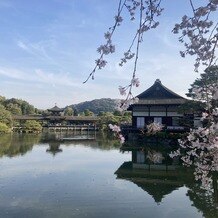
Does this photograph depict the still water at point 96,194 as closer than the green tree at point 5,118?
Yes

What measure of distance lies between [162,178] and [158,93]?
16.8 meters

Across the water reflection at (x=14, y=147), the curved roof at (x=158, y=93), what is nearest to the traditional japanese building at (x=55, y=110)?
the water reflection at (x=14, y=147)

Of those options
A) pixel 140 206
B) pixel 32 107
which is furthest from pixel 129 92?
pixel 32 107

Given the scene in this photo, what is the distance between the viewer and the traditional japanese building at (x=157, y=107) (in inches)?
1141

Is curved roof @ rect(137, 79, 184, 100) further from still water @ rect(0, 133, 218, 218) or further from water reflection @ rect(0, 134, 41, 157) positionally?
still water @ rect(0, 133, 218, 218)

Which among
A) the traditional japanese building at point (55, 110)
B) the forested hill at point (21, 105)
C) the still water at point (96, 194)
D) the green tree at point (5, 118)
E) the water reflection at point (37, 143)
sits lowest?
the still water at point (96, 194)

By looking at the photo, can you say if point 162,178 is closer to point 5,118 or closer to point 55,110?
point 5,118

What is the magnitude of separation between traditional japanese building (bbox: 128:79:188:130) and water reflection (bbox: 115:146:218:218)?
860cm

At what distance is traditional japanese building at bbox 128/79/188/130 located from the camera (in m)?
29.0

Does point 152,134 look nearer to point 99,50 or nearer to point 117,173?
point 117,173

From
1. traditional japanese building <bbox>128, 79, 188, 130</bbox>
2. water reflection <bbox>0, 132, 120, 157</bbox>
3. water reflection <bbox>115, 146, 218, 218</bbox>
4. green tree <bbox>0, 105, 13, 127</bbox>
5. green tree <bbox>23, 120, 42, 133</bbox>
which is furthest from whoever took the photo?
green tree <bbox>0, 105, 13, 127</bbox>

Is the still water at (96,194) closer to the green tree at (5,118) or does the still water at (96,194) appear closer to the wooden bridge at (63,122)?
the green tree at (5,118)

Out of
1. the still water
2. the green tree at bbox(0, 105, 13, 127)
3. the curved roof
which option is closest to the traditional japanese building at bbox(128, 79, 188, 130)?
the curved roof

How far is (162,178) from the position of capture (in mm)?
13773
